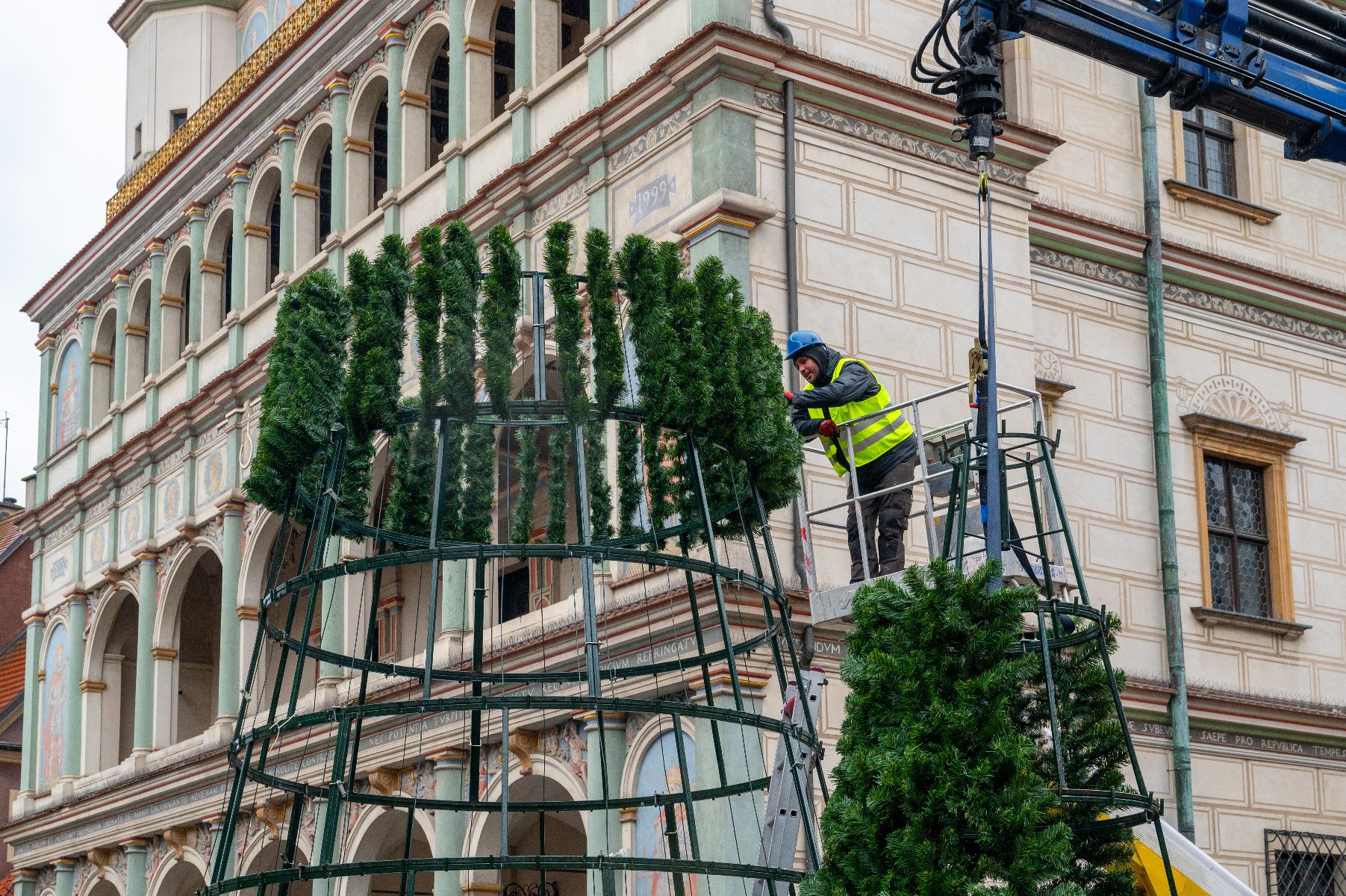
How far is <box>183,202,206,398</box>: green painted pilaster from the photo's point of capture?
2900 centimetres

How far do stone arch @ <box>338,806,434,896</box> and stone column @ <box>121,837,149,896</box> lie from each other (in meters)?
5.03

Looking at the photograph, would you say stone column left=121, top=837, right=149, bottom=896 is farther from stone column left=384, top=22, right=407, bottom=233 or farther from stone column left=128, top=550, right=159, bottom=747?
stone column left=384, top=22, right=407, bottom=233

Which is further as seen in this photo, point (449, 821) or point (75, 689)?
point (75, 689)

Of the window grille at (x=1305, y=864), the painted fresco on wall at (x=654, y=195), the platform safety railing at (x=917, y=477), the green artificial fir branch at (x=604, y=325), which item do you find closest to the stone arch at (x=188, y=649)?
the painted fresco on wall at (x=654, y=195)

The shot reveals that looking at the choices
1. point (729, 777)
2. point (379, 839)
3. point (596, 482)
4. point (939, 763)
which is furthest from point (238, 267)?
point (939, 763)

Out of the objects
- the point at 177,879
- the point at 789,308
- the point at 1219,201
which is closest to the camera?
the point at 789,308

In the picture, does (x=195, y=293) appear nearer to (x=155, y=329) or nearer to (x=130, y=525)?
(x=155, y=329)

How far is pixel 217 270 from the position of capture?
2977cm

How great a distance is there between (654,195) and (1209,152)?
290 inches

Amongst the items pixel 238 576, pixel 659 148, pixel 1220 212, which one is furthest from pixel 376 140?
pixel 1220 212

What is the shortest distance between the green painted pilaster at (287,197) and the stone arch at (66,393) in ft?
25.3

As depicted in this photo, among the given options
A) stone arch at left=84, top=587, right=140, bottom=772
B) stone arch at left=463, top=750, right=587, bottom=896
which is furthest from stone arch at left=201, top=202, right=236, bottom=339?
stone arch at left=463, top=750, right=587, bottom=896

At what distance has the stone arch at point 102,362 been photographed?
3300 cm

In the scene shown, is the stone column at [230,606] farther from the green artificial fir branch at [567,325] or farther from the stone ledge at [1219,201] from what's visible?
the green artificial fir branch at [567,325]
